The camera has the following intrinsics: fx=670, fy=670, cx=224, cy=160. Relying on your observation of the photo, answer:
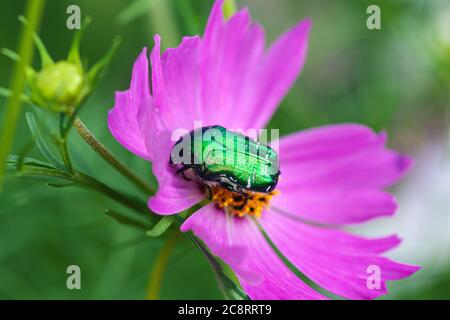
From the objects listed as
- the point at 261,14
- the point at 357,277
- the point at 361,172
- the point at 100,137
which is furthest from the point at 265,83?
the point at 261,14

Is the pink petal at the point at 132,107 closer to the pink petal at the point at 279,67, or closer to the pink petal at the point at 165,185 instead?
the pink petal at the point at 165,185

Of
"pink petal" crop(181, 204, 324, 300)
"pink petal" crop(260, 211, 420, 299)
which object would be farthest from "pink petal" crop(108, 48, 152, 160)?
"pink petal" crop(260, 211, 420, 299)

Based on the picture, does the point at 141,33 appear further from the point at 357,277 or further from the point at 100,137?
the point at 357,277

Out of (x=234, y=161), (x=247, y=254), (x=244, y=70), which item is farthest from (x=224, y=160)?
(x=244, y=70)

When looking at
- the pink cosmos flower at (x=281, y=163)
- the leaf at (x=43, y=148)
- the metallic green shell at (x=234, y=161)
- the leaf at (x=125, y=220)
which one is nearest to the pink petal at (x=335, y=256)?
the pink cosmos flower at (x=281, y=163)

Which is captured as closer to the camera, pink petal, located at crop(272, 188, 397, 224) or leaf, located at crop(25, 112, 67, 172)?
leaf, located at crop(25, 112, 67, 172)

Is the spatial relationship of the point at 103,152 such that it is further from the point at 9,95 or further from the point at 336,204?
the point at 336,204

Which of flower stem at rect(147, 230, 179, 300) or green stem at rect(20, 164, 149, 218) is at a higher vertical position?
green stem at rect(20, 164, 149, 218)

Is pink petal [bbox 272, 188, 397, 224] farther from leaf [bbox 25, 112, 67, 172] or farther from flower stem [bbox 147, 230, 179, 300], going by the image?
leaf [bbox 25, 112, 67, 172]
